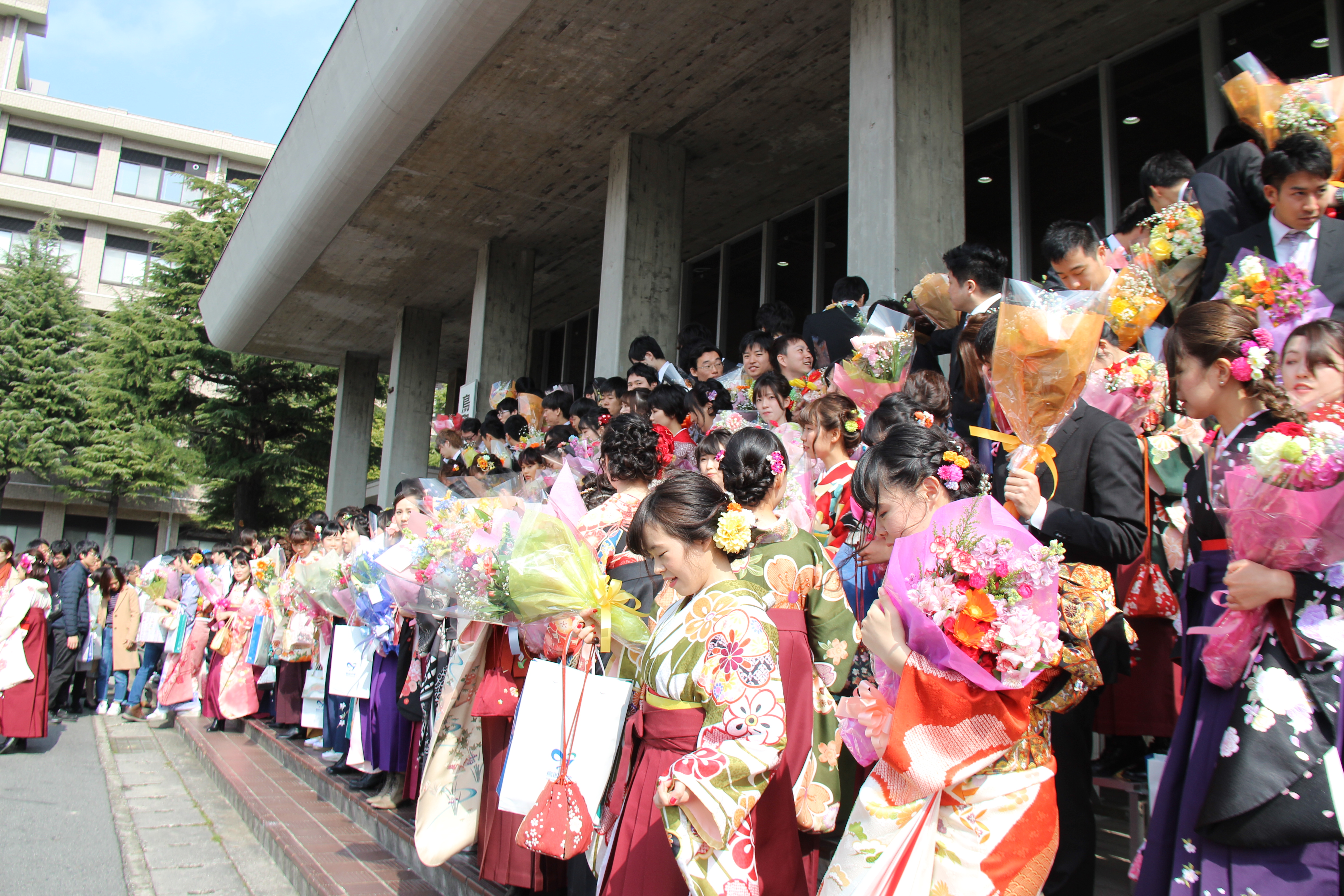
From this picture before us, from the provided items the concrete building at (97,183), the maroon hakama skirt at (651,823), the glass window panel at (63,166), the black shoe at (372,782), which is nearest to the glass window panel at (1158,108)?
the maroon hakama skirt at (651,823)

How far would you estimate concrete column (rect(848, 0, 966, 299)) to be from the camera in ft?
19.5

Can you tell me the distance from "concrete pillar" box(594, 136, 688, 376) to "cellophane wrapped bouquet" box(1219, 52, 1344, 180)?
596 cm

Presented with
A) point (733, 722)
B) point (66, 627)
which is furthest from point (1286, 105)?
point (66, 627)

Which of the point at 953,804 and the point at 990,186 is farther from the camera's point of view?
the point at 990,186

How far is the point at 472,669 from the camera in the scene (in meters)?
4.05

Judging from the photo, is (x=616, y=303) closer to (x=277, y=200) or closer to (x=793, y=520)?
(x=277, y=200)

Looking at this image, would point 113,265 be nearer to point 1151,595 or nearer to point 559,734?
point 559,734

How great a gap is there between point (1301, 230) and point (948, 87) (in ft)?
11.3

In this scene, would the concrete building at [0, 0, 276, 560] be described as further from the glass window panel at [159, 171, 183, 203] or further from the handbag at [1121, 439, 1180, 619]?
the handbag at [1121, 439, 1180, 619]

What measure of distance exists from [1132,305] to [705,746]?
2.55 metres

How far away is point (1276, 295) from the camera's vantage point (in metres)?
3.07

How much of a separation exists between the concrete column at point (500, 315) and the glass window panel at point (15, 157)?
30.9m

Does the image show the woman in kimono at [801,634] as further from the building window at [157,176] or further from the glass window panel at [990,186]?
the building window at [157,176]

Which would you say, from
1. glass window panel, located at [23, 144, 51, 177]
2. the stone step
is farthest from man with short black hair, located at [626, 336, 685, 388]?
glass window panel, located at [23, 144, 51, 177]
